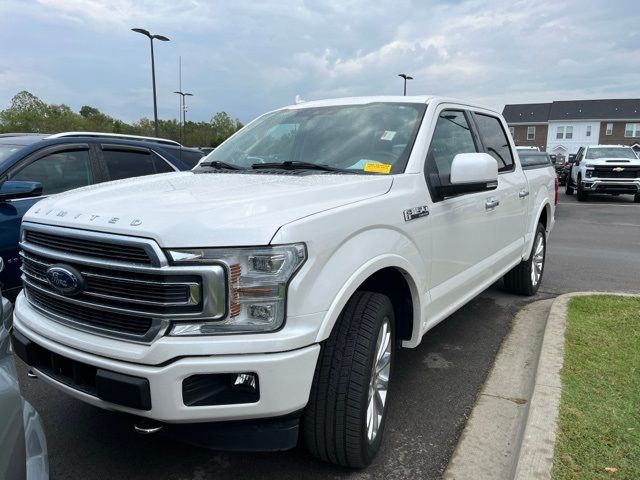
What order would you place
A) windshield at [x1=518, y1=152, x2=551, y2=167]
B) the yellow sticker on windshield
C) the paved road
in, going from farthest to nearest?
1. the paved road
2. windshield at [x1=518, y1=152, x2=551, y2=167]
3. the yellow sticker on windshield

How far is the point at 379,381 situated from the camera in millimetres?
2787

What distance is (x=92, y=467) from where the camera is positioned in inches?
105

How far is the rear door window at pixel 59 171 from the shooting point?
4.75 meters

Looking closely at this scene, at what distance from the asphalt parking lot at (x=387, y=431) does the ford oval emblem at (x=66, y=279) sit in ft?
3.19

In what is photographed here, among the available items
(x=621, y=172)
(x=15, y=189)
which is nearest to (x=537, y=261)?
(x=15, y=189)

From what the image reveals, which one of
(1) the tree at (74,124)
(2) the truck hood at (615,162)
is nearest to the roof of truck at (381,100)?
(2) the truck hood at (615,162)

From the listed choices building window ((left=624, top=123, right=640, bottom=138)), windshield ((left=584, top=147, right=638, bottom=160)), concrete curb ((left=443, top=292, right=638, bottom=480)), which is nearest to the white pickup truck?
concrete curb ((left=443, top=292, right=638, bottom=480))

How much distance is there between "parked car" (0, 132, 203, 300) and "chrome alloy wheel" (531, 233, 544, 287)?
401cm

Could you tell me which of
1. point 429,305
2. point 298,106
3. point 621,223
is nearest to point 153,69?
point 621,223

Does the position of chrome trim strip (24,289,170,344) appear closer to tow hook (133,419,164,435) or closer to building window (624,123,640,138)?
tow hook (133,419,164,435)

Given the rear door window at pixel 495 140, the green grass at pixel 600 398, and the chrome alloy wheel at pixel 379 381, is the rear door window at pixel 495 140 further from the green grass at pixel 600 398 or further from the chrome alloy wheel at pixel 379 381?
the chrome alloy wheel at pixel 379 381

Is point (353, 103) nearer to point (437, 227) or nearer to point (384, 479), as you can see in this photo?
point (437, 227)

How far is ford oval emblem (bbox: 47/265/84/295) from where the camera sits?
2.28 m

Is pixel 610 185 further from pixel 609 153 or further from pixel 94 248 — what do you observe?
pixel 94 248
